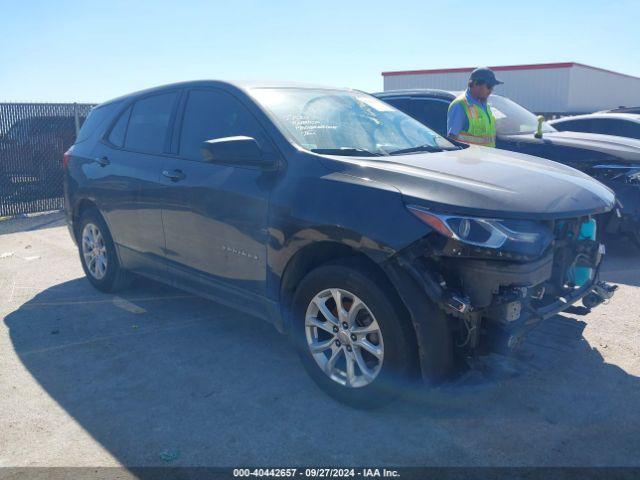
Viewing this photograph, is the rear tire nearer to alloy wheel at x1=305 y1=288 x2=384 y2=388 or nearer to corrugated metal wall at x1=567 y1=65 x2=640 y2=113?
alloy wheel at x1=305 y1=288 x2=384 y2=388

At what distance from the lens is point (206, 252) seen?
4.38 m

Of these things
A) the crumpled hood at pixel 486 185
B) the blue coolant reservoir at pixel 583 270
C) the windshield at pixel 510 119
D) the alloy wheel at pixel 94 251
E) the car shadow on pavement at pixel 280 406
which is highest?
the crumpled hood at pixel 486 185

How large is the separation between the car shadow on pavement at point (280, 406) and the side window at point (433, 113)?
406 centimetres

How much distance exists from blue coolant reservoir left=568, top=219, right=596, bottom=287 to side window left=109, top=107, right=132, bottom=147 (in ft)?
12.4

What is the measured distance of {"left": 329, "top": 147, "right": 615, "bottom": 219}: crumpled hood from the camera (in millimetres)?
3197

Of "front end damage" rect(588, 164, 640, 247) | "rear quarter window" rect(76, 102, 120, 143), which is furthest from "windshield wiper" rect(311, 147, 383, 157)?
"front end damage" rect(588, 164, 640, 247)

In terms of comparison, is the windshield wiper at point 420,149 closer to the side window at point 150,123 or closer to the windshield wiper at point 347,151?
the windshield wiper at point 347,151

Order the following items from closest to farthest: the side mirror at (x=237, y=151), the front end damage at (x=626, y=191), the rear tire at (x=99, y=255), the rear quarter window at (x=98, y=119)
Result: the side mirror at (x=237, y=151), the rear tire at (x=99, y=255), the rear quarter window at (x=98, y=119), the front end damage at (x=626, y=191)

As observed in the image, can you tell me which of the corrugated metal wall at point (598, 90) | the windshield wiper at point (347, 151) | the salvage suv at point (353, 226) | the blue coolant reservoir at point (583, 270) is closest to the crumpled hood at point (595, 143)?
the salvage suv at point (353, 226)

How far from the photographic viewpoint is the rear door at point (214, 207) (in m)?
3.99

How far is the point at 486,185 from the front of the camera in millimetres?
3389

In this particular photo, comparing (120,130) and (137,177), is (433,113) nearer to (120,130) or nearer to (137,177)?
(120,130)

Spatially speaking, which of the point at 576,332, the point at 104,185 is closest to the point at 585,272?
the point at 576,332

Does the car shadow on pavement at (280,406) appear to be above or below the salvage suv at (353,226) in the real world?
below
